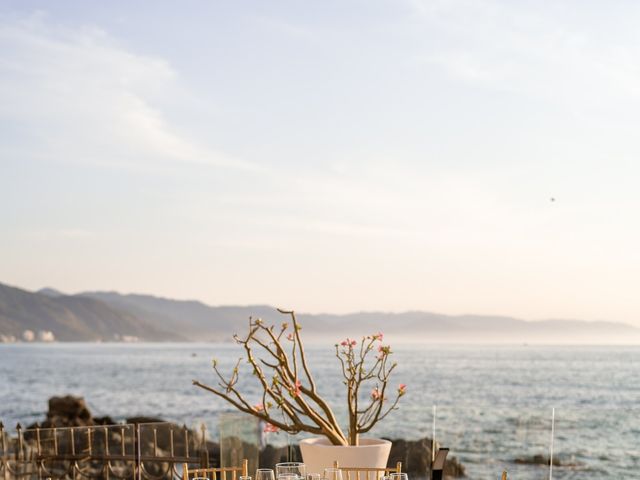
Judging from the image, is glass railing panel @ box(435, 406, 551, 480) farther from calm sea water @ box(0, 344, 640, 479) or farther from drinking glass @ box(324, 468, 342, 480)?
drinking glass @ box(324, 468, 342, 480)

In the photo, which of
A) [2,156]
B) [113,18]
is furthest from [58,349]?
[113,18]

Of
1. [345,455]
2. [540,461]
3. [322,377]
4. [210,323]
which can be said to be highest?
[210,323]

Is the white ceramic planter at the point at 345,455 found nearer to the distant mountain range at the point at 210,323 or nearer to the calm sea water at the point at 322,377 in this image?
the calm sea water at the point at 322,377

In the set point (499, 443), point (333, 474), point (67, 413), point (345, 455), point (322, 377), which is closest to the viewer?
point (333, 474)

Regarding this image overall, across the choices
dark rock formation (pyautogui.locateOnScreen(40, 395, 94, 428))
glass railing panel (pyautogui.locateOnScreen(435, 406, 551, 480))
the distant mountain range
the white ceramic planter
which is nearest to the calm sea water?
the distant mountain range

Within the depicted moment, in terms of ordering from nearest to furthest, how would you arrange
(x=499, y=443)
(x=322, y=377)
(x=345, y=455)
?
(x=345, y=455) → (x=499, y=443) → (x=322, y=377)

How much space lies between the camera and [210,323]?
1698 inches

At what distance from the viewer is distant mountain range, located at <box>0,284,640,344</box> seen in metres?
39.7

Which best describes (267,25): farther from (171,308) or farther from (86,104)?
(171,308)

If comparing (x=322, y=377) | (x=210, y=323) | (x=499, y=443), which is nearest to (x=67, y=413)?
(x=499, y=443)

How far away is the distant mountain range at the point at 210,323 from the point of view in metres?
39.7

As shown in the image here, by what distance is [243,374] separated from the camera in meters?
41.7

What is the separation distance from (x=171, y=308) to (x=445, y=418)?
123ft

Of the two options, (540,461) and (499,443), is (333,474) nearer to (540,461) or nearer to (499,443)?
(499,443)
